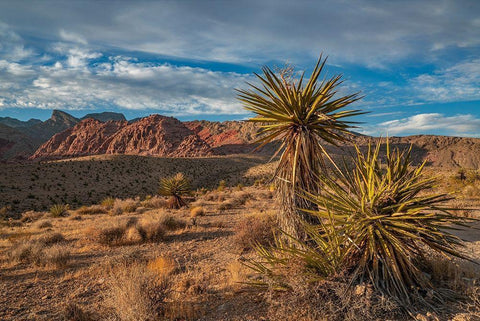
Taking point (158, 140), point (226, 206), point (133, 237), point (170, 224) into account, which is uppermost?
point (158, 140)

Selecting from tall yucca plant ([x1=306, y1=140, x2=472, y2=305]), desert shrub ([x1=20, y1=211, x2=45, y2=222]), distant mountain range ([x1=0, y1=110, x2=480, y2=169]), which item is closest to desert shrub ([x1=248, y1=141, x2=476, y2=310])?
tall yucca plant ([x1=306, y1=140, x2=472, y2=305])

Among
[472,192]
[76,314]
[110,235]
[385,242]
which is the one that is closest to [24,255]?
[110,235]

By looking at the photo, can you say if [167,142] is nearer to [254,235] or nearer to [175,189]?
[175,189]

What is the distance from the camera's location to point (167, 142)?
8806 centimetres

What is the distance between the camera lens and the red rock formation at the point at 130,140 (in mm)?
86188

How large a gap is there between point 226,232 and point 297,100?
23.1 feet

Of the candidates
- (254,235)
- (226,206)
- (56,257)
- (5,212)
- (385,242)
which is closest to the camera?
(385,242)

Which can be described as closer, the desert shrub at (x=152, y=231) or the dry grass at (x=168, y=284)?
the dry grass at (x=168, y=284)

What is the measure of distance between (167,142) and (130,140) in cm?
1682

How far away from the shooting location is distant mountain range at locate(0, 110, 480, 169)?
74375 millimetres

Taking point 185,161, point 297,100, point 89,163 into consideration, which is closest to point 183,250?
point 297,100

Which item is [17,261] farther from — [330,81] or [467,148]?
[467,148]

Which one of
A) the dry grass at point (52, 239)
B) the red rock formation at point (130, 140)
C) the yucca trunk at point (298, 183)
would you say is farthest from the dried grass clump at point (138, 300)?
the red rock formation at point (130, 140)

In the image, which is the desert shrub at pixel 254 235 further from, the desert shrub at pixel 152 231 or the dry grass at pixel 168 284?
the desert shrub at pixel 152 231
